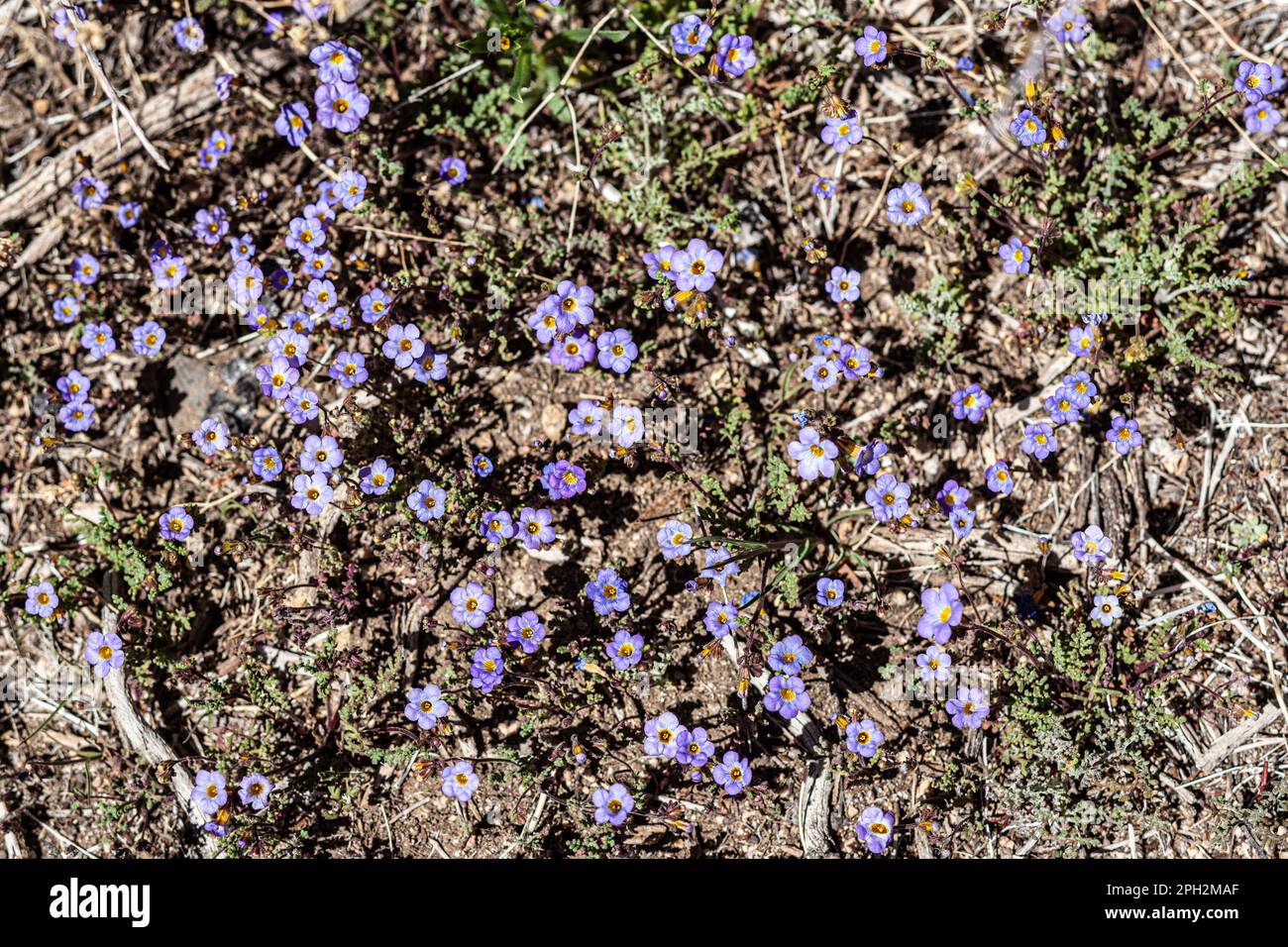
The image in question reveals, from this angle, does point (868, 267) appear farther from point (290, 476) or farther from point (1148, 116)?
point (290, 476)

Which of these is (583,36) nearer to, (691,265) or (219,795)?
(691,265)

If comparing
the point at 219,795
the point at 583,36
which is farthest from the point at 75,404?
the point at 583,36

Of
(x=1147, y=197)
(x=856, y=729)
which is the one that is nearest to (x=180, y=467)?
(x=856, y=729)

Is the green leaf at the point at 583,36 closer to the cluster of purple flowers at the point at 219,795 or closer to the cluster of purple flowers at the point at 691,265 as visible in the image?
the cluster of purple flowers at the point at 691,265

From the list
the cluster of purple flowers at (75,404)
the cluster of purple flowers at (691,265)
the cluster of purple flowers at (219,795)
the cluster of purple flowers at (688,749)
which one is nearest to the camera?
the cluster of purple flowers at (688,749)

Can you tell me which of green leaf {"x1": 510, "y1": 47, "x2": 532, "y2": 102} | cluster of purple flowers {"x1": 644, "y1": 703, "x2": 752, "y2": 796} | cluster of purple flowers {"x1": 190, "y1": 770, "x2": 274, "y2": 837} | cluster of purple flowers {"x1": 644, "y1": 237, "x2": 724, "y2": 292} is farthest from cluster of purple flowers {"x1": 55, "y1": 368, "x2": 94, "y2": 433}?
cluster of purple flowers {"x1": 644, "y1": 703, "x2": 752, "y2": 796}

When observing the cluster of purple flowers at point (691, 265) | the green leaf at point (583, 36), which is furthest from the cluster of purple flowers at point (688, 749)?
the green leaf at point (583, 36)

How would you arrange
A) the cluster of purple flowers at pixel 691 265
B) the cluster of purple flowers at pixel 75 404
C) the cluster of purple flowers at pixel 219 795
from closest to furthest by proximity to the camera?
the cluster of purple flowers at pixel 219 795
the cluster of purple flowers at pixel 691 265
the cluster of purple flowers at pixel 75 404

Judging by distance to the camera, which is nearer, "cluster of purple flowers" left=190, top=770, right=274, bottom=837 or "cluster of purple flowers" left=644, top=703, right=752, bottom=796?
"cluster of purple flowers" left=644, top=703, right=752, bottom=796

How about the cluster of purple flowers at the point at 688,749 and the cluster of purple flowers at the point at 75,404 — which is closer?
the cluster of purple flowers at the point at 688,749

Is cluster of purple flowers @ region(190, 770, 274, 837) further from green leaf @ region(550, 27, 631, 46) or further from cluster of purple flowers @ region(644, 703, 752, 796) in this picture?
green leaf @ region(550, 27, 631, 46)

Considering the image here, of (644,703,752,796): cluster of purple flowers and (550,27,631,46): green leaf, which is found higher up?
(550,27,631,46): green leaf

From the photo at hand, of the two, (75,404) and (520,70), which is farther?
(75,404)
